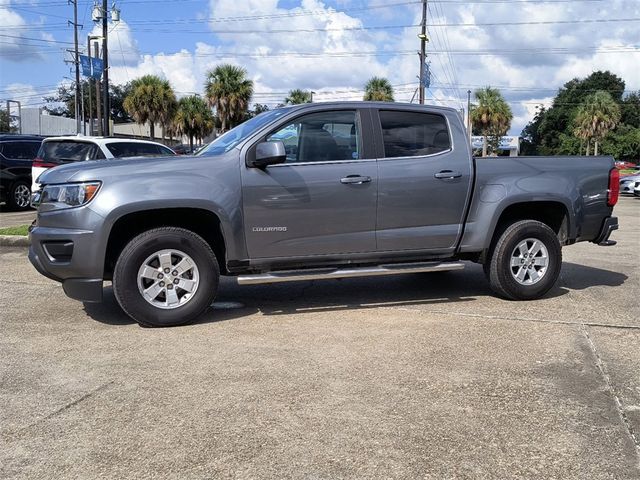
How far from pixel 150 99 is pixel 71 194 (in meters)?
36.9

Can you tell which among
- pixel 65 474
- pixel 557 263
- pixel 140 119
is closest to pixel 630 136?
pixel 140 119

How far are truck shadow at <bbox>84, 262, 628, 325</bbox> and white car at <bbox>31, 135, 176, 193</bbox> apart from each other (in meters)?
5.43

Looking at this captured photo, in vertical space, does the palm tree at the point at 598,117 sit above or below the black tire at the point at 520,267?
above

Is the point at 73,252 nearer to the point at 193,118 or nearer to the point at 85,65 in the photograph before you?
the point at 85,65

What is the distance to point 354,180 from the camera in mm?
5637

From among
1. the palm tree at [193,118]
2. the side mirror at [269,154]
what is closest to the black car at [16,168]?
the side mirror at [269,154]

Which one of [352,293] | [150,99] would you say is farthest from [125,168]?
[150,99]

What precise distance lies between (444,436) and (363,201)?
2.74m

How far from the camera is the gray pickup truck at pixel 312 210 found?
519 cm

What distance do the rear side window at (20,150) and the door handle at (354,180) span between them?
1264 centimetres

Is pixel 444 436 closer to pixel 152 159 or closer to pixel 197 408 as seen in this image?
pixel 197 408

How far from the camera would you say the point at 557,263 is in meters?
6.43

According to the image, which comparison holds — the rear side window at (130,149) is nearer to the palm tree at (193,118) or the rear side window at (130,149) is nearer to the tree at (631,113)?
the palm tree at (193,118)

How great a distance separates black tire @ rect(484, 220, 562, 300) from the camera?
6262 mm
